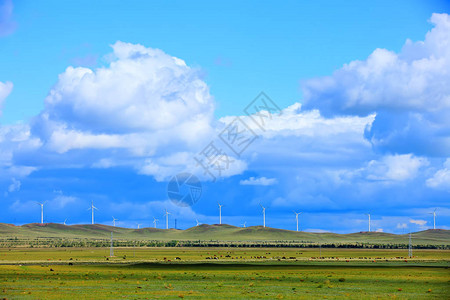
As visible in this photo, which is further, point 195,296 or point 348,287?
point 348,287

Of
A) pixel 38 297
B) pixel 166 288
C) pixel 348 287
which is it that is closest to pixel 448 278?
pixel 348 287

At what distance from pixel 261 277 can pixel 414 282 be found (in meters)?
17.0

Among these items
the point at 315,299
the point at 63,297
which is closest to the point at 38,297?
the point at 63,297

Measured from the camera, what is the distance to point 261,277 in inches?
2726

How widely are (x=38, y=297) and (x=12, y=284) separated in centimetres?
1323

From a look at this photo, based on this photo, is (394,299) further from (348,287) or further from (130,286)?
(130,286)

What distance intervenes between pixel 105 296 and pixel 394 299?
74.4 ft

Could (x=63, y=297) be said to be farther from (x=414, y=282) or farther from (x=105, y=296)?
(x=414, y=282)

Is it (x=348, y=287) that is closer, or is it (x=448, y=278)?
(x=348, y=287)

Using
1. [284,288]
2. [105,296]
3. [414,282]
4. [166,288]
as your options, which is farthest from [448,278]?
[105,296]

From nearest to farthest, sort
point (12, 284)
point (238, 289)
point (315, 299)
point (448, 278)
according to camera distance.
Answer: point (315, 299) < point (238, 289) < point (12, 284) < point (448, 278)

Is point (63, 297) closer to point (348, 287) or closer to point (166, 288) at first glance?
point (166, 288)

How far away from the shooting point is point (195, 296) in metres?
48.5

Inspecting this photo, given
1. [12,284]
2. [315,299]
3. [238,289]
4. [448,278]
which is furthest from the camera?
[448,278]
